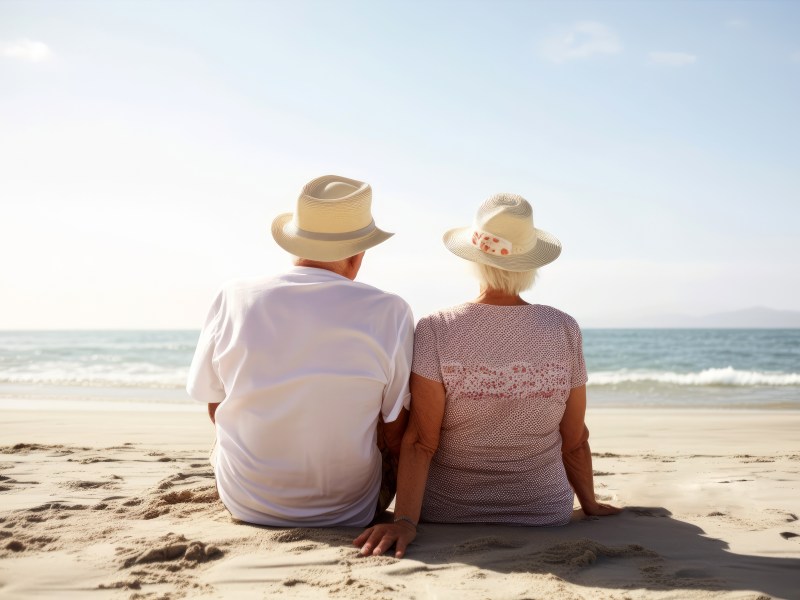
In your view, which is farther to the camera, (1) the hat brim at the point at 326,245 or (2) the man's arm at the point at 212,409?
(2) the man's arm at the point at 212,409

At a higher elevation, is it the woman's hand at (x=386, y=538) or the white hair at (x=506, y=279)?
the white hair at (x=506, y=279)

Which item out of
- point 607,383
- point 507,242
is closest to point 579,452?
point 507,242

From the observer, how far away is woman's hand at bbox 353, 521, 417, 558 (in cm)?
267

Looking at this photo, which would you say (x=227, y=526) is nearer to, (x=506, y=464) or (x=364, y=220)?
(x=506, y=464)

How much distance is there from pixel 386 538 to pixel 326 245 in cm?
117

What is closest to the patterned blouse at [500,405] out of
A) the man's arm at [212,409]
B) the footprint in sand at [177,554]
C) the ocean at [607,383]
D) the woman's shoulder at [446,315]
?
the woman's shoulder at [446,315]

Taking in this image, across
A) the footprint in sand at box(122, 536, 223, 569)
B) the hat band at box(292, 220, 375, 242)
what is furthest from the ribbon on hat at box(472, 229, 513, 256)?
the footprint in sand at box(122, 536, 223, 569)

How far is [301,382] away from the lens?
277cm

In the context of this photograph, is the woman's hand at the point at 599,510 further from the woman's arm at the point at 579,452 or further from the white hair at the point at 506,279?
the white hair at the point at 506,279

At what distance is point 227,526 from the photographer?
3.01 meters

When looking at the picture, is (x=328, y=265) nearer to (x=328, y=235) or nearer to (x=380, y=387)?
(x=328, y=235)

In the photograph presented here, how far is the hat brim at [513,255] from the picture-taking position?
3064mm

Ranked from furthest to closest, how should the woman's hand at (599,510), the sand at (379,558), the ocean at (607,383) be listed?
the ocean at (607,383) → the woman's hand at (599,510) → the sand at (379,558)

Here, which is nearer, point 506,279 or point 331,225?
point 331,225
